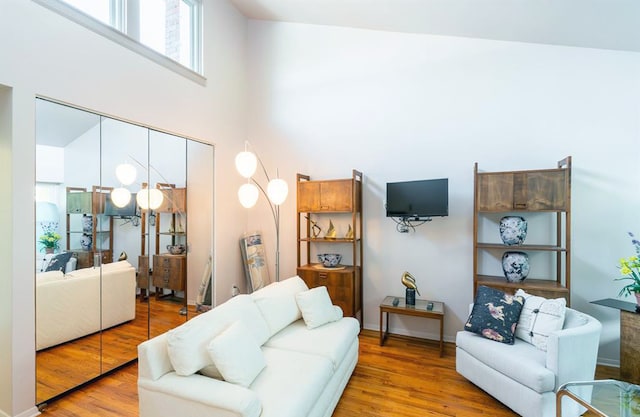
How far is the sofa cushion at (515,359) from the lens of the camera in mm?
2133

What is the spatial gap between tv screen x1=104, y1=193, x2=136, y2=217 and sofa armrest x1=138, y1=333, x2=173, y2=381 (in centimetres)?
164

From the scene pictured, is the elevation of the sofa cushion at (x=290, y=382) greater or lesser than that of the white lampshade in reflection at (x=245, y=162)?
lesser

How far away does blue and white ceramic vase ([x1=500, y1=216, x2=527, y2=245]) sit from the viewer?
10.3 feet

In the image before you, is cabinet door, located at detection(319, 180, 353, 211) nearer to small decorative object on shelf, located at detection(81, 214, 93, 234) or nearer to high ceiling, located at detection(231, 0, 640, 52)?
high ceiling, located at detection(231, 0, 640, 52)

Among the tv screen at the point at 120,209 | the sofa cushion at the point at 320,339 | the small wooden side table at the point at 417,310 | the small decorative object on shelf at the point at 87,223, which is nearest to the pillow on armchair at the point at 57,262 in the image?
the small decorative object on shelf at the point at 87,223

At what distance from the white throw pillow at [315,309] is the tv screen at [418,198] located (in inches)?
53.1

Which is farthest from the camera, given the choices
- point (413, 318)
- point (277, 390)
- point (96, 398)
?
point (413, 318)

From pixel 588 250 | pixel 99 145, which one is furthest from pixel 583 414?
pixel 99 145

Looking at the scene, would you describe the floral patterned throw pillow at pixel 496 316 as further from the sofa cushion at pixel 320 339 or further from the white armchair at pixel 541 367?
the sofa cushion at pixel 320 339

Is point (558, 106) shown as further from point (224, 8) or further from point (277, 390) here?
point (224, 8)

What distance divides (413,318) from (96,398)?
3.28 meters

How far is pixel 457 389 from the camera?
2695 mm

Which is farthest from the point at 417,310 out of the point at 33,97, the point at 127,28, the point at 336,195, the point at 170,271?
the point at 127,28

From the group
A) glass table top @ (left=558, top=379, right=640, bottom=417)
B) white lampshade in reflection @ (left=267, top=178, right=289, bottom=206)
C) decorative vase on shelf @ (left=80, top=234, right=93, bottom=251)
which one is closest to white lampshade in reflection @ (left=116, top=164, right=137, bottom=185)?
decorative vase on shelf @ (left=80, top=234, right=93, bottom=251)
